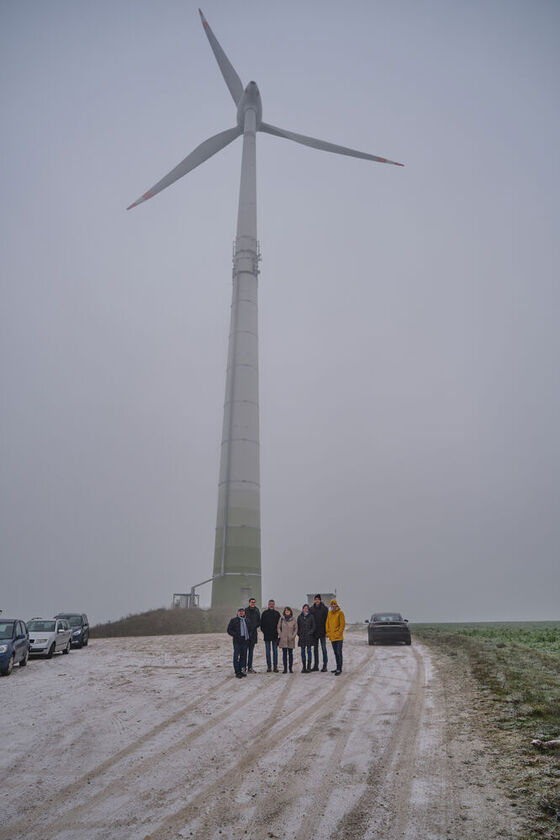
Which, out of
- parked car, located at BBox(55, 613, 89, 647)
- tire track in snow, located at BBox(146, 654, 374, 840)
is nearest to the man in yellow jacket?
tire track in snow, located at BBox(146, 654, 374, 840)

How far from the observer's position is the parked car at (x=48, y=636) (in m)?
25.1

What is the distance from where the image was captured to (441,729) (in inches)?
452

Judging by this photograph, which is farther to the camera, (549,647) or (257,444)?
(257,444)

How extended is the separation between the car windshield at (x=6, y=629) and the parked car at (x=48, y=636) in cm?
373

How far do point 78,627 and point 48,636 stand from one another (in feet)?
19.8

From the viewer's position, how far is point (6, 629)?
2138cm

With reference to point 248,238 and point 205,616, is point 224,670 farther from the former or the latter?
point 248,238

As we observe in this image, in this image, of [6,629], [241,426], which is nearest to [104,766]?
[6,629]

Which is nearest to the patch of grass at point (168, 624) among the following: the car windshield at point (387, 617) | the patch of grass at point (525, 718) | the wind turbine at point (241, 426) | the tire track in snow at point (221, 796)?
the wind turbine at point (241, 426)

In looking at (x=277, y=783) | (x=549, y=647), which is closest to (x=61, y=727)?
(x=277, y=783)

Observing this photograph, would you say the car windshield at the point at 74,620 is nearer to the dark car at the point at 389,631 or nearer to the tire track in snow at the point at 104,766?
the dark car at the point at 389,631

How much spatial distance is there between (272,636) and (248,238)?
1849 inches

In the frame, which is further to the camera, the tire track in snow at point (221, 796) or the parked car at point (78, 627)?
the parked car at point (78, 627)

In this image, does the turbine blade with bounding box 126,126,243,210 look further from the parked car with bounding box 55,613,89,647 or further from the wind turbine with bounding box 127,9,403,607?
the parked car with bounding box 55,613,89,647
